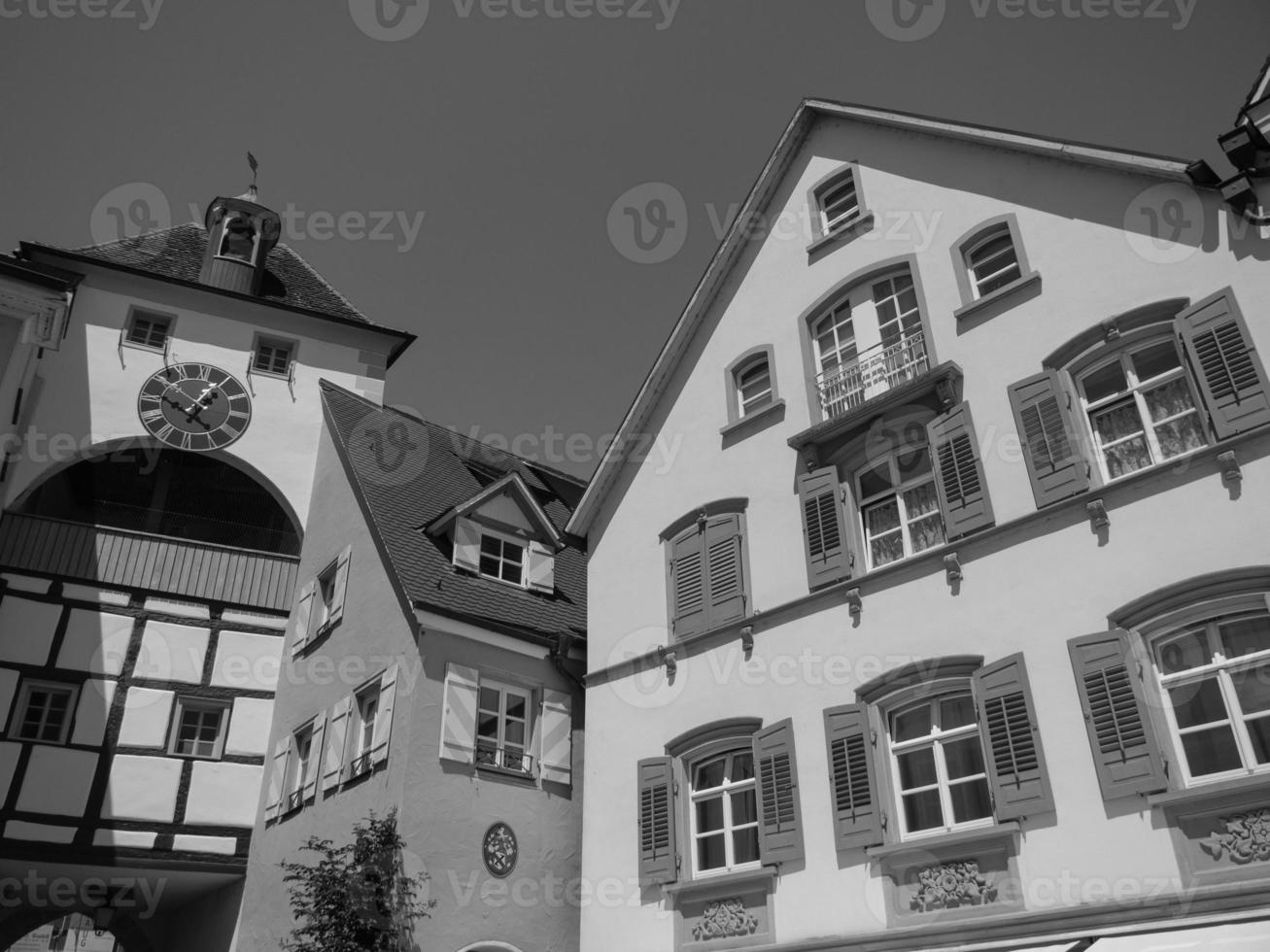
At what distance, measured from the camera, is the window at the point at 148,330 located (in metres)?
23.7

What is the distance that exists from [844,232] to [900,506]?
445 cm

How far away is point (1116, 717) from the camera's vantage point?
9.53 metres

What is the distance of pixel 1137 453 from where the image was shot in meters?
10.7

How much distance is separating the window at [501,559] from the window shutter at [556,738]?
2326 mm

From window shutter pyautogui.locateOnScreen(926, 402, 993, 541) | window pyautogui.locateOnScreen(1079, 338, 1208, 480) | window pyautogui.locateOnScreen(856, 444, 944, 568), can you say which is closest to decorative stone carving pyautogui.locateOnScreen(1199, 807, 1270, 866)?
window pyautogui.locateOnScreen(1079, 338, 1208, 480)

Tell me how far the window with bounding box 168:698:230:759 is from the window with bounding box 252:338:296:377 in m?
8.27

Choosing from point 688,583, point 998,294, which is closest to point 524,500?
point 688,583

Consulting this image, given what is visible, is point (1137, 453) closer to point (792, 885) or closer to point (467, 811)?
point (792, 885)

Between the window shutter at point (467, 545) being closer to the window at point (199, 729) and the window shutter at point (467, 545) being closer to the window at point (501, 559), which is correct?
the window at point (501, 559)

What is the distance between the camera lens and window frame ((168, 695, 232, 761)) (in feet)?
62.0

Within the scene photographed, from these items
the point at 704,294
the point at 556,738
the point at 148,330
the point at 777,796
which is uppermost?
the point at 148,330

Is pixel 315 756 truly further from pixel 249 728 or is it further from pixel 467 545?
pixel 467 545

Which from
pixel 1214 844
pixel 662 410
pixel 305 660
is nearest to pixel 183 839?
pixel 305 660

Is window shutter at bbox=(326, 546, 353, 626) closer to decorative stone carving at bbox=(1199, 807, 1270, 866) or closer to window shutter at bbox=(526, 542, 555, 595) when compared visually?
window shutter at bbox=(526, 542, 555, 595)
